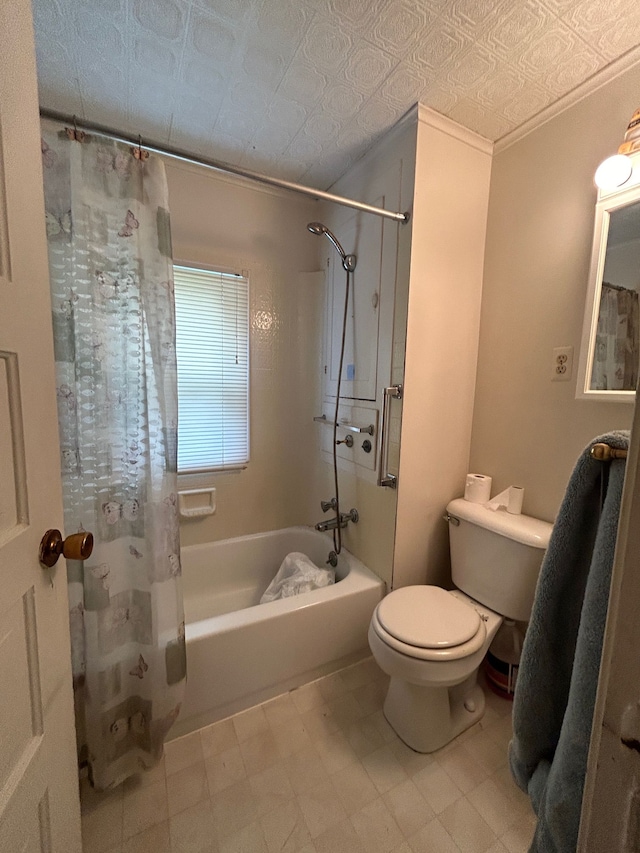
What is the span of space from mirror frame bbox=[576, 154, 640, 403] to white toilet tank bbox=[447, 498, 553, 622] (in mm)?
510

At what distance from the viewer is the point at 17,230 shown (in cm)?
53

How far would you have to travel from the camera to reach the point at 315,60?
1.11 meters

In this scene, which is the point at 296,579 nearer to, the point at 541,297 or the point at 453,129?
the point at 541,297

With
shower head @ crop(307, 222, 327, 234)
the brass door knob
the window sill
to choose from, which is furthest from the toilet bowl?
shower head @ crop(307, 222, 327, 234)

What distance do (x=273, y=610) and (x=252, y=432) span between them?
1.00m

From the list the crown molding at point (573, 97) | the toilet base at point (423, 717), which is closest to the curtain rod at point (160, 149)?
the crown molding at point (573, 97)

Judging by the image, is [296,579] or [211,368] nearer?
[296,579]

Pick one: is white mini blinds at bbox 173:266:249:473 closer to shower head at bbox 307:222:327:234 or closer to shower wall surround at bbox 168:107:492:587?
shower wall surround at bbox 168:107:492:587

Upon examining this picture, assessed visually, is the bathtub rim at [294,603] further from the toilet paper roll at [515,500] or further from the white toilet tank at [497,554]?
the toilet paper roll at [515,500]

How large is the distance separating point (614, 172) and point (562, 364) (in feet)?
1.93

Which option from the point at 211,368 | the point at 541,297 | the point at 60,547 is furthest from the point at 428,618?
the point at 211,368

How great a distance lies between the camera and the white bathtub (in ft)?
4.16

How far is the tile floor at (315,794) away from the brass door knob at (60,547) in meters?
1.00

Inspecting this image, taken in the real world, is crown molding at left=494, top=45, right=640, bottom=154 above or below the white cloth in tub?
above
